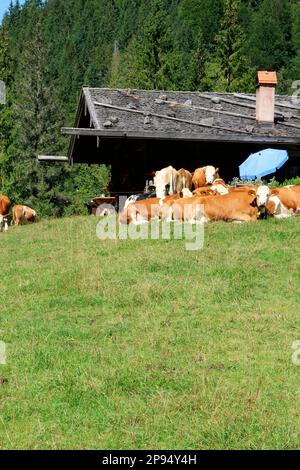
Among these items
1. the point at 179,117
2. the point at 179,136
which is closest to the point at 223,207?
the point at 179,136

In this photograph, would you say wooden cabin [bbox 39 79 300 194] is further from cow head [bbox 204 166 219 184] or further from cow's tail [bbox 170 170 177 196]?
cow's tail [bbox 170 170 177 196]

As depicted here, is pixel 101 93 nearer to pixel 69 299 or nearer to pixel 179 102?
pixel 179 102

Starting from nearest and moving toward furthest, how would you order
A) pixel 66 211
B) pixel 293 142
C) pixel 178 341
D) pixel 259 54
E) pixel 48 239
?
1. pixel 178 341
2. pixel 48 239
3. pixel 293 142
4. pixel 66 211
5. pixel 259 54

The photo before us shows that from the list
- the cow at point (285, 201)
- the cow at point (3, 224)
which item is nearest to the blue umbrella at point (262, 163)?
the cow at point (285, 201)

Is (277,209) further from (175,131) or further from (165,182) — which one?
(175,131)

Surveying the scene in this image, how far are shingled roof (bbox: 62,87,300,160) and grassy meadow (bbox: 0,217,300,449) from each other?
30.7 feet

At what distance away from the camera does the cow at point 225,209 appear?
1538cm

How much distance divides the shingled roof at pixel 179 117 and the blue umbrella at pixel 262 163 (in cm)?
49

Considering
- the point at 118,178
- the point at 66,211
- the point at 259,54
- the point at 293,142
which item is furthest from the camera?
the point at 259,54

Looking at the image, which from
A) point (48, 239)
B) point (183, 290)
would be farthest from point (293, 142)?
point (183, 290)

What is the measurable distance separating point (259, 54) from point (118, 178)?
88.7m

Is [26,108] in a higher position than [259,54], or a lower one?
lower

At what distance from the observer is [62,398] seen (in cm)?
718

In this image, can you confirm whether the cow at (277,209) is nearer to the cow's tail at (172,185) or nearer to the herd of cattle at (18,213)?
the cow's tail at (172,185)
